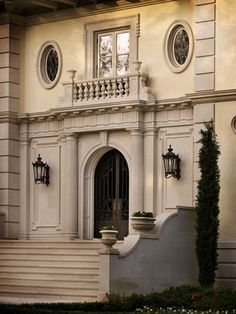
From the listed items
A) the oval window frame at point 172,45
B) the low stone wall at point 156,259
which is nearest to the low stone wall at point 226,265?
the low stone wall at point 156,259

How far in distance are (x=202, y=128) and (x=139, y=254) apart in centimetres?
378

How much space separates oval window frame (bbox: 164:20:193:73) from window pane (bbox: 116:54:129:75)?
1.43 m

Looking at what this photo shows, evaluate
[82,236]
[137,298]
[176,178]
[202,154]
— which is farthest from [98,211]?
[137,298]

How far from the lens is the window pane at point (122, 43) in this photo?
29.8 metres

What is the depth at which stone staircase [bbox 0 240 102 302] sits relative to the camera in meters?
26.1

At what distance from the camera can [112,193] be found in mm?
29750

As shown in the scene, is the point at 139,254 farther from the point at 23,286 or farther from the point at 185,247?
the point at 23,286

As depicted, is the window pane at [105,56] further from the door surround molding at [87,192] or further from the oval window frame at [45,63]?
the door surround molding at [87,192]

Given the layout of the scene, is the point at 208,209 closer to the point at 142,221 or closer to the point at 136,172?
the point at 142,221

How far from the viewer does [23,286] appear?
27.5m

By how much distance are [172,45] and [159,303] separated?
345 inches

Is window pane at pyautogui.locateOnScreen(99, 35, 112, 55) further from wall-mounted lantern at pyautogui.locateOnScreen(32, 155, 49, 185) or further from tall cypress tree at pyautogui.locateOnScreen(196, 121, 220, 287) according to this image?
tall cypress tree at pyautogui.locateOnScreen(196, 121, 220, 287)

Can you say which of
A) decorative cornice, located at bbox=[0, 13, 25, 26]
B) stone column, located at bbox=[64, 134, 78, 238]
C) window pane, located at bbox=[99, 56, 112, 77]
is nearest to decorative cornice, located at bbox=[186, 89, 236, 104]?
window pane, located at bbox=[99, 56, 112, 77]

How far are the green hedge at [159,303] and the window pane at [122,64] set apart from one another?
8289 millimetres
